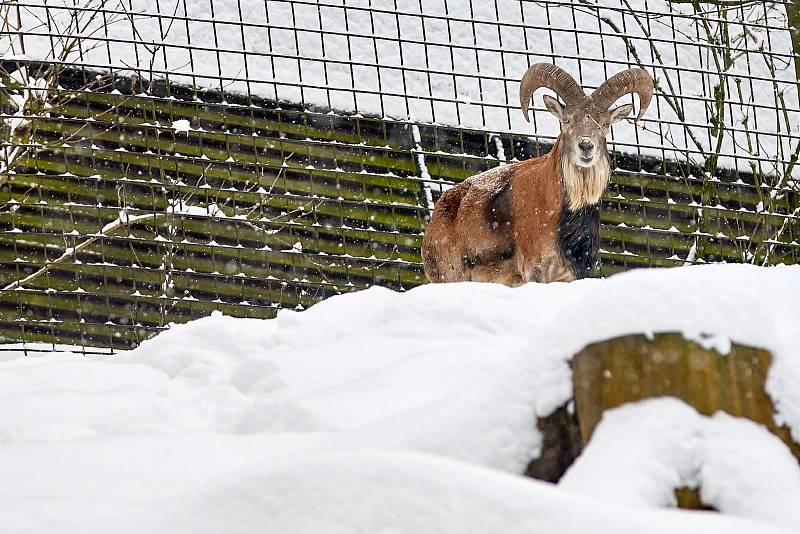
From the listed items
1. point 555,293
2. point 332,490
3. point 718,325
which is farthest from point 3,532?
point 555,293

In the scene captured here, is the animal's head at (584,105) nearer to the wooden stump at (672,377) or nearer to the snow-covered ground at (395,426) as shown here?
the snow-covered ground at (395,426)

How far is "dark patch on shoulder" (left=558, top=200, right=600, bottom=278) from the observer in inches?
292

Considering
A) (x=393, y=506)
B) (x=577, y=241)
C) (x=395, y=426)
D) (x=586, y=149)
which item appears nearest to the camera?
(x=393, y=506)

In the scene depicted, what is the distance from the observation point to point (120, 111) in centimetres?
988

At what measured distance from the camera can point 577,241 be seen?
7.45 meters

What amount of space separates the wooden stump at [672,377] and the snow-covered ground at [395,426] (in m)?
0.03

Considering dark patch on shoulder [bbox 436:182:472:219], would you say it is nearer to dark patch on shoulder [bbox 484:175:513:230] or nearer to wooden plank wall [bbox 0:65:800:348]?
dark patch on shoulder [bbox 484:175:513:230]

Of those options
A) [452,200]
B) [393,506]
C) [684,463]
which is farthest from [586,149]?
[393,506]

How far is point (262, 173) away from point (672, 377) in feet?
20.7

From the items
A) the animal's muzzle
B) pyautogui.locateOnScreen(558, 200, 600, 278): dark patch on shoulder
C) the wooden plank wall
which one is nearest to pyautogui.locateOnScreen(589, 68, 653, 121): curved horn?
the animal's muzzle

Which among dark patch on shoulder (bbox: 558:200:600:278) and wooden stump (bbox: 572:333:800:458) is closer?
wooden stump (bbox: 572:333:800:458)

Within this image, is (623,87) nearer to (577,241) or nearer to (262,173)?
(577,241)

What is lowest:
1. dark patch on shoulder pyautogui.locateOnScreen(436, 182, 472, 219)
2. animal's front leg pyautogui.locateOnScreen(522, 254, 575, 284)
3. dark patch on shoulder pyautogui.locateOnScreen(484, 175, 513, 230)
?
animal's front leg pyautogui.locateOnScreen(522, 254, 575, 284)

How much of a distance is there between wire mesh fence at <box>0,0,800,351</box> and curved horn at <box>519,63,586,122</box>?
2.25ft
